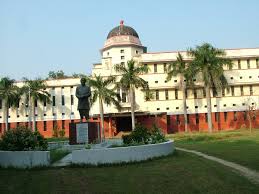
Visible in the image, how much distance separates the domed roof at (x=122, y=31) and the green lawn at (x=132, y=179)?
44.5m

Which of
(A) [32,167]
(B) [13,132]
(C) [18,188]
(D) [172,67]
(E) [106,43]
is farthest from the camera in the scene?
(E) [106,43]

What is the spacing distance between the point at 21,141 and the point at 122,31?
43.6 m

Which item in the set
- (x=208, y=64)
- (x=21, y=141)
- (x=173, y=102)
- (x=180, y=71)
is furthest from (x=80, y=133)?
(x=173, y=102)

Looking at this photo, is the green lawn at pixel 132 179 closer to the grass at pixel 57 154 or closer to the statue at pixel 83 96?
the grass at pixel 57 154

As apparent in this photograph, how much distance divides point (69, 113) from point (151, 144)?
128 ft

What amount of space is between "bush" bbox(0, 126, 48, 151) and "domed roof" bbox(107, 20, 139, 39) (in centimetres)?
4233

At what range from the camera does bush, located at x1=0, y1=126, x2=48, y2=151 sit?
1608 centimetres

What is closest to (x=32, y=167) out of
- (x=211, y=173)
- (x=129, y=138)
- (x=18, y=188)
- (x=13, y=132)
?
(x=13, y=132)

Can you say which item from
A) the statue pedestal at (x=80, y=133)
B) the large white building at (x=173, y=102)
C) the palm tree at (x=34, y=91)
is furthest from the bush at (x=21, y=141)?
the palm tree at (x=34, y=91)

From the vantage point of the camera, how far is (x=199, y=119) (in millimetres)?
52688

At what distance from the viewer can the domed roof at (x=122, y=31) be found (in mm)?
58075

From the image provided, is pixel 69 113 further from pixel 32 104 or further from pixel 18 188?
pixel 18 188

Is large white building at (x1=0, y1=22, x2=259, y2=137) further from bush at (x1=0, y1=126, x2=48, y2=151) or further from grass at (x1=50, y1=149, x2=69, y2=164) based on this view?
bush at (x1=0, y1=126, x2=48, y2=151)

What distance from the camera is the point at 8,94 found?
5109cm
